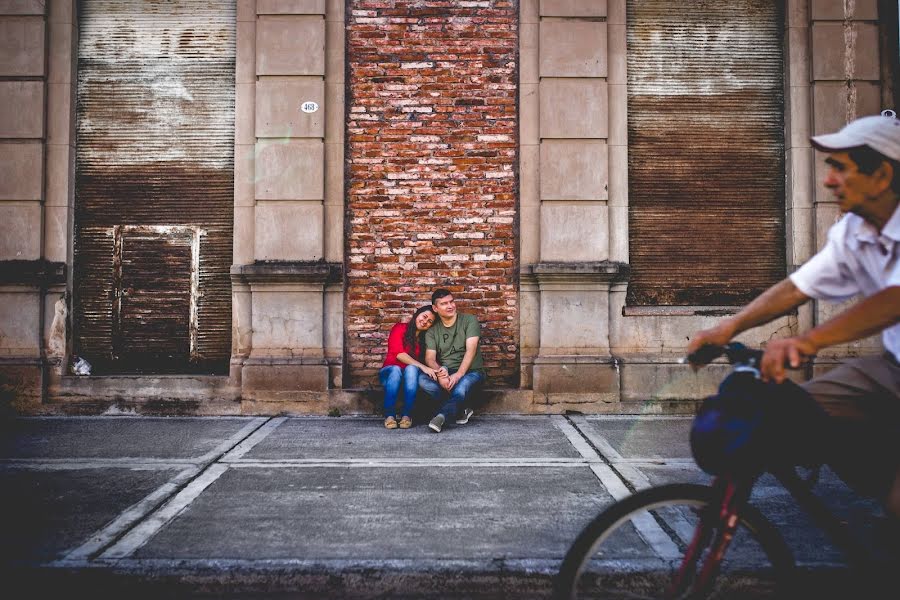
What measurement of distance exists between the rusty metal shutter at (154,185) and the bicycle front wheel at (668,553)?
5534 millimetres

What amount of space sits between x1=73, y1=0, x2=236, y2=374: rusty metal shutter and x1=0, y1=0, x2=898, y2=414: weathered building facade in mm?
26

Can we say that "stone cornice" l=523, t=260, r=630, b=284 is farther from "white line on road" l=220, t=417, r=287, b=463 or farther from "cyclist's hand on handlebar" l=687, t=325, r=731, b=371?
"cyclist's hand on handlebar" l=687, t=325, r=731, b=371

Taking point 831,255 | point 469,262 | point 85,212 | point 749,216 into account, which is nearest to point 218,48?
point 85,212

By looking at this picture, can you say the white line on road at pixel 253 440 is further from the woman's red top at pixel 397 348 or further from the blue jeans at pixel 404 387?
the woman's red top at pixel 397 348

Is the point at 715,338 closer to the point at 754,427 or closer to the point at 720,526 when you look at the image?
the point at 754,427

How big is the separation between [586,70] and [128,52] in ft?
17.2

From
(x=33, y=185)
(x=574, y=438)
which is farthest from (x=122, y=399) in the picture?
(x=574, y=438)

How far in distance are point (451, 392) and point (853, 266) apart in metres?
4.49


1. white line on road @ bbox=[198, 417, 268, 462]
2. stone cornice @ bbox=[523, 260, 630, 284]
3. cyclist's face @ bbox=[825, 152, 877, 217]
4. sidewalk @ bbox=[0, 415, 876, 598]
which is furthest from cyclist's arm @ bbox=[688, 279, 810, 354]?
stone cornice @ bbox=[523, 260, 630, 284]

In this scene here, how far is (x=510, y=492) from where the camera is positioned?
4379 mm

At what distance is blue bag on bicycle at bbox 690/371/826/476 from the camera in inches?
85.4

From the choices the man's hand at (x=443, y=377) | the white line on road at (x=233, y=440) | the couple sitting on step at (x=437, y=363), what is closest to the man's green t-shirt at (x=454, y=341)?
the couple sitting on step at (x=437, y=363)

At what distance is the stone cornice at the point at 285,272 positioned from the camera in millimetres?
7145

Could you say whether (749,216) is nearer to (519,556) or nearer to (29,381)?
(519,556)
